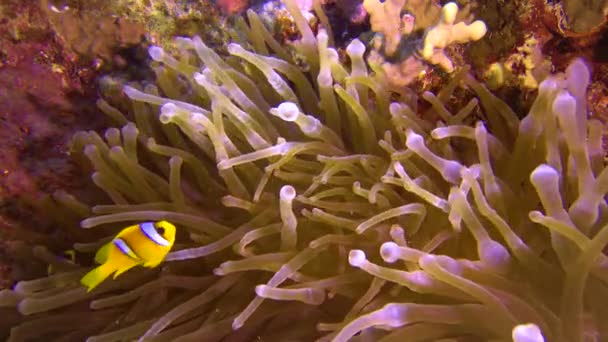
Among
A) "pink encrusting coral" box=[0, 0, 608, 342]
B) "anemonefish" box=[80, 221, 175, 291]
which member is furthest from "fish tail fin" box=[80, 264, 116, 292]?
"pink encrusting coral" box=[0, 0, 608, 342]

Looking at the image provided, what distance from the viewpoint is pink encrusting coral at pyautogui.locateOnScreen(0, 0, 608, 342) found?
4.50ft

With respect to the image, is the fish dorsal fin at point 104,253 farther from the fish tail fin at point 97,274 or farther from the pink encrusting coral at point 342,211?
the pink encrusting coral at point 342,211

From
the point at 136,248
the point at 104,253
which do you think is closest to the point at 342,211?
the point at 136,248

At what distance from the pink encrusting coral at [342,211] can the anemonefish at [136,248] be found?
9 centimetres

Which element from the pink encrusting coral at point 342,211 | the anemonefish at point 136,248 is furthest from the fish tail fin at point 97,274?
the pink encrusting coral at point 342,211

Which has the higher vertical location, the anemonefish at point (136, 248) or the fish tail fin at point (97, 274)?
the anemonefish at point (136, 248)

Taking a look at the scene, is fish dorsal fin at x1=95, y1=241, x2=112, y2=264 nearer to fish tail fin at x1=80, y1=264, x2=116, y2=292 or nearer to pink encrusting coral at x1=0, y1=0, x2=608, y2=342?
fish tail fin at x1=80, y1=264, x2=116, y2=292

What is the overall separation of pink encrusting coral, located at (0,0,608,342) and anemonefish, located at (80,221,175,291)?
0.09 meters

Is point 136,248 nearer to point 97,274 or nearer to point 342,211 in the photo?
point 97,274

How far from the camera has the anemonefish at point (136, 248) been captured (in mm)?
1557

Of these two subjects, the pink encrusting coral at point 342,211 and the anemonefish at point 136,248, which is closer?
the pink encrusting coral at point 342,211

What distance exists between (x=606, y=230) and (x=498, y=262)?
0.89 feet

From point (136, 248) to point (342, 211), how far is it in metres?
0.63

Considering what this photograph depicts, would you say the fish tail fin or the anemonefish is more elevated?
the anemonefish
